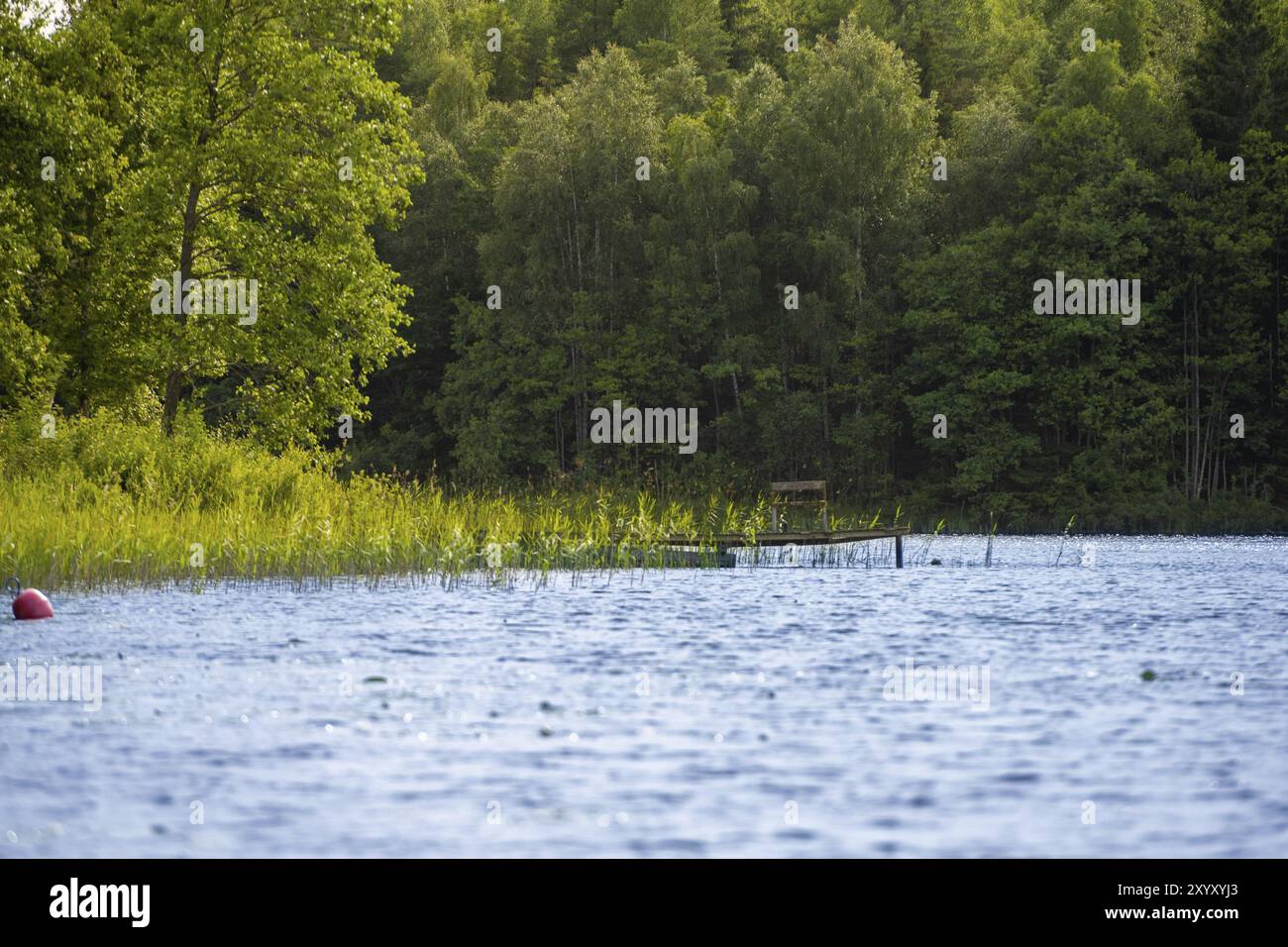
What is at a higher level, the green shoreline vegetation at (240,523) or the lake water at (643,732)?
the green shoreline vegetation at (240,523)

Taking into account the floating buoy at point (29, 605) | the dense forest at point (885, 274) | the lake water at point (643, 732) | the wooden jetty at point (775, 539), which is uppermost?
the dense forest at point (885, 274)

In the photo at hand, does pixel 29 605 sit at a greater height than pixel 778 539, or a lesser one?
lesser

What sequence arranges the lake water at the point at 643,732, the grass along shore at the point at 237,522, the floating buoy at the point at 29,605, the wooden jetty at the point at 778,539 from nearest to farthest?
the lake water at the point at 643,732
the floating buoy at the point at 29,605
the grass along shore at the point at 237,522
the wooden jetty at the point at 778,539

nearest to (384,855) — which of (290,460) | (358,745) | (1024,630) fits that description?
(358,745)

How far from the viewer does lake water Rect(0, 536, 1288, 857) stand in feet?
24.0

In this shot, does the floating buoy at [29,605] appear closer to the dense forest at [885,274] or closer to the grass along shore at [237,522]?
the grass along shore at [237,522]

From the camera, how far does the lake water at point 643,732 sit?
24.0 ft

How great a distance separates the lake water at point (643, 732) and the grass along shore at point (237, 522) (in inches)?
50.4

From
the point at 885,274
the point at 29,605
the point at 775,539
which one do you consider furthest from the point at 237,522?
the point at 885,274

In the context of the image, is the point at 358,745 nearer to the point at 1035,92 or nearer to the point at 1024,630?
the point at 1024,630

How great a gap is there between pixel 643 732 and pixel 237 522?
1209 cm

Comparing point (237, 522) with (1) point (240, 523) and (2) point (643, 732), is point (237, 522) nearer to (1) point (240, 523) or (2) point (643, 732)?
(1) point (240, 523)

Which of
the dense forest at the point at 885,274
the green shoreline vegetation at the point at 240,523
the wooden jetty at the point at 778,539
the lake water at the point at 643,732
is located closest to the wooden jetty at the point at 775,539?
the wooden jetty at the point at 778,539

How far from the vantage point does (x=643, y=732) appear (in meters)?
9.84
